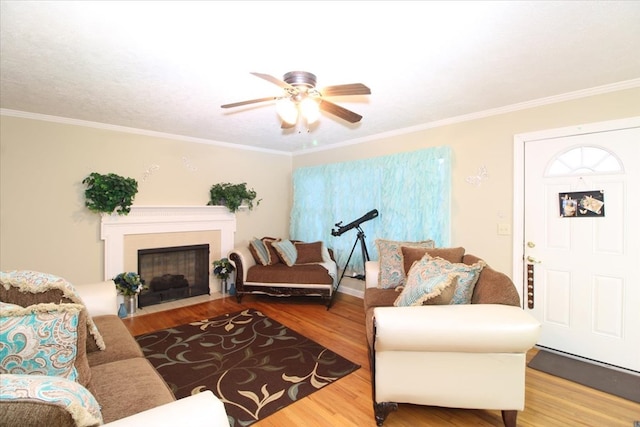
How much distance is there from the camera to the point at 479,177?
3.23m

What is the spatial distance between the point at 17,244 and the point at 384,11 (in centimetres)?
410

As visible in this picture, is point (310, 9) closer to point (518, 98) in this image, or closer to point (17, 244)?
point (518, 98)

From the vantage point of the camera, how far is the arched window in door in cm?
250

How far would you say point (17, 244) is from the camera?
3.14 m

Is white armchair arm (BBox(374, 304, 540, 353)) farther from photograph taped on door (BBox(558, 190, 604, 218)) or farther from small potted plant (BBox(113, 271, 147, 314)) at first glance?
small potted plant (BBox(113, 271, 147, 314))

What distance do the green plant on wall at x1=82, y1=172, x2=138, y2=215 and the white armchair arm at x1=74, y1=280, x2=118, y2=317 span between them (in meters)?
1.37

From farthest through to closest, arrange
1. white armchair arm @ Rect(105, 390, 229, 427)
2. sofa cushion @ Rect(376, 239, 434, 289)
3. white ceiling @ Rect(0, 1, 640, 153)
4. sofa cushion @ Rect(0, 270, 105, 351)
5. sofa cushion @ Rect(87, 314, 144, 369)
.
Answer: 1. sofa cushion @ Rect(376, 239, 434, 289)
2. sofa cushion @ Rect(87, 314, 144, 369)
3. white ceiling @ Rect(0, 1, 640, 153)
4. sofa cushion @ Rect(0, 270, 105, 351)
5. white armchair arm @ Rect(105, 390, 229, 427)

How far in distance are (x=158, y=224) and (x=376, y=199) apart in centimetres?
298

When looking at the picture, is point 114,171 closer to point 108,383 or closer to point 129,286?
point 129,286

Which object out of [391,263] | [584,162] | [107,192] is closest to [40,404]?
[391,263]

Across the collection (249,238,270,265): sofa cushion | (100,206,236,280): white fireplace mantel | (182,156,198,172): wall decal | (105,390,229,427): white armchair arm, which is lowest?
(105,390,229,427): white armchair arm

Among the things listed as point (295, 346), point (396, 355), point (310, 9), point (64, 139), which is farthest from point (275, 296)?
point (310, 9)

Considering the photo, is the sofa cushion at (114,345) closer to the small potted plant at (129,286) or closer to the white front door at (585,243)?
the small potted plant at (129,286)

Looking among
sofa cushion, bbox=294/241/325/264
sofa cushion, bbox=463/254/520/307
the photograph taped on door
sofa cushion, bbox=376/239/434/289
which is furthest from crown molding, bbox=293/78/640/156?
sofa cushion, bbox=463/254/520/307
